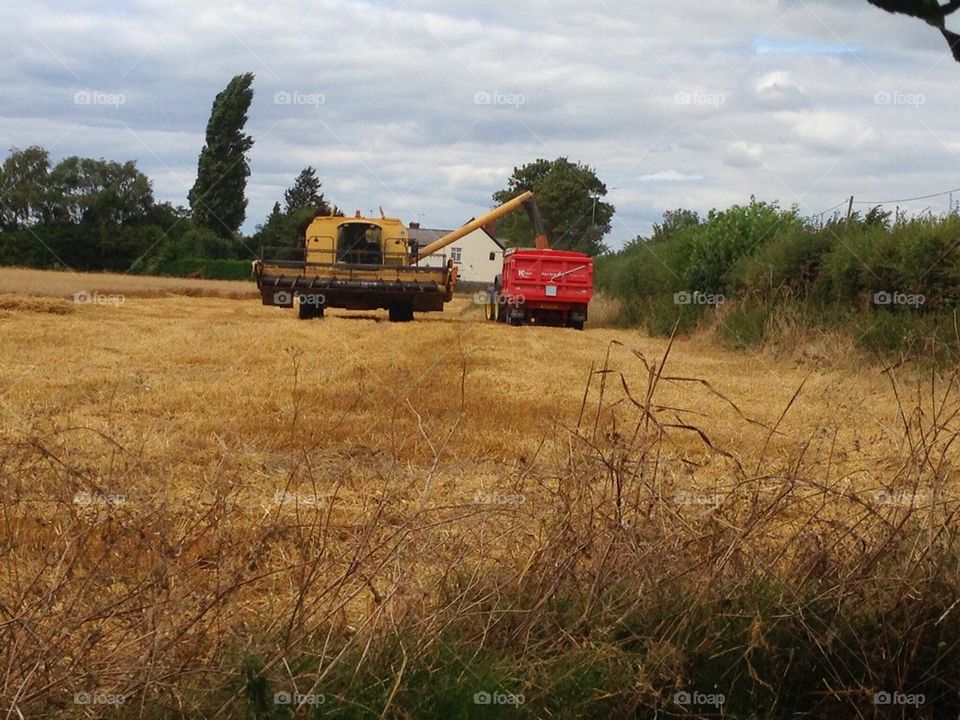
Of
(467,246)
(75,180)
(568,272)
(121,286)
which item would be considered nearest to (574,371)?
(568,272)

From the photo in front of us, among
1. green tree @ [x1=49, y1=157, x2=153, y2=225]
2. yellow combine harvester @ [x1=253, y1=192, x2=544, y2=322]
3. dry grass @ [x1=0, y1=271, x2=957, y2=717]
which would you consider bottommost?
dry grass @ [x1=0, y1=271, x2=957, y2=717]

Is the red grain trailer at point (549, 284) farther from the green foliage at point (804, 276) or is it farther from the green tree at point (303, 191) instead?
the green tree at point (303, 191)

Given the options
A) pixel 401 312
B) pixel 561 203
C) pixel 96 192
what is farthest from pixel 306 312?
pixel 96 192

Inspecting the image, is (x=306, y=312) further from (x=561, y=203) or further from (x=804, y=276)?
(x=561, y=203)

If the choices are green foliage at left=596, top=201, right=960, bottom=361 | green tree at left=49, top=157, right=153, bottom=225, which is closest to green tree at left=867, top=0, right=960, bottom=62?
green foliage at left=596, top=201, right=960, bottom=361

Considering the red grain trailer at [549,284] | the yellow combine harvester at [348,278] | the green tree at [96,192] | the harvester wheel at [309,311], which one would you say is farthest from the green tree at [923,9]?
the green tree at [96,192]

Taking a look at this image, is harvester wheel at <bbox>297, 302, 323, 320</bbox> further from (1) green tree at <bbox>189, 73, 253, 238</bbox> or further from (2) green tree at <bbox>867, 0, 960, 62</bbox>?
(2) green tree at <bbox>867, 0, 960, 62</bbox>

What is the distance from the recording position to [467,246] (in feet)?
294

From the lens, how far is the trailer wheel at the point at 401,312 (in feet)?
94.4

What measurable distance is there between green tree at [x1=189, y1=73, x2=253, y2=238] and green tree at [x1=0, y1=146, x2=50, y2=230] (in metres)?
9.23

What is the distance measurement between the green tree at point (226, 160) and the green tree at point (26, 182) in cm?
923

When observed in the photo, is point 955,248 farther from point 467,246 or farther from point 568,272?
point 467,246

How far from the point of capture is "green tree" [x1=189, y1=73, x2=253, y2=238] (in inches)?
1822

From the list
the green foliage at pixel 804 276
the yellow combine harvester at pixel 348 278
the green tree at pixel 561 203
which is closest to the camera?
the green foliage at pixel 804 276
